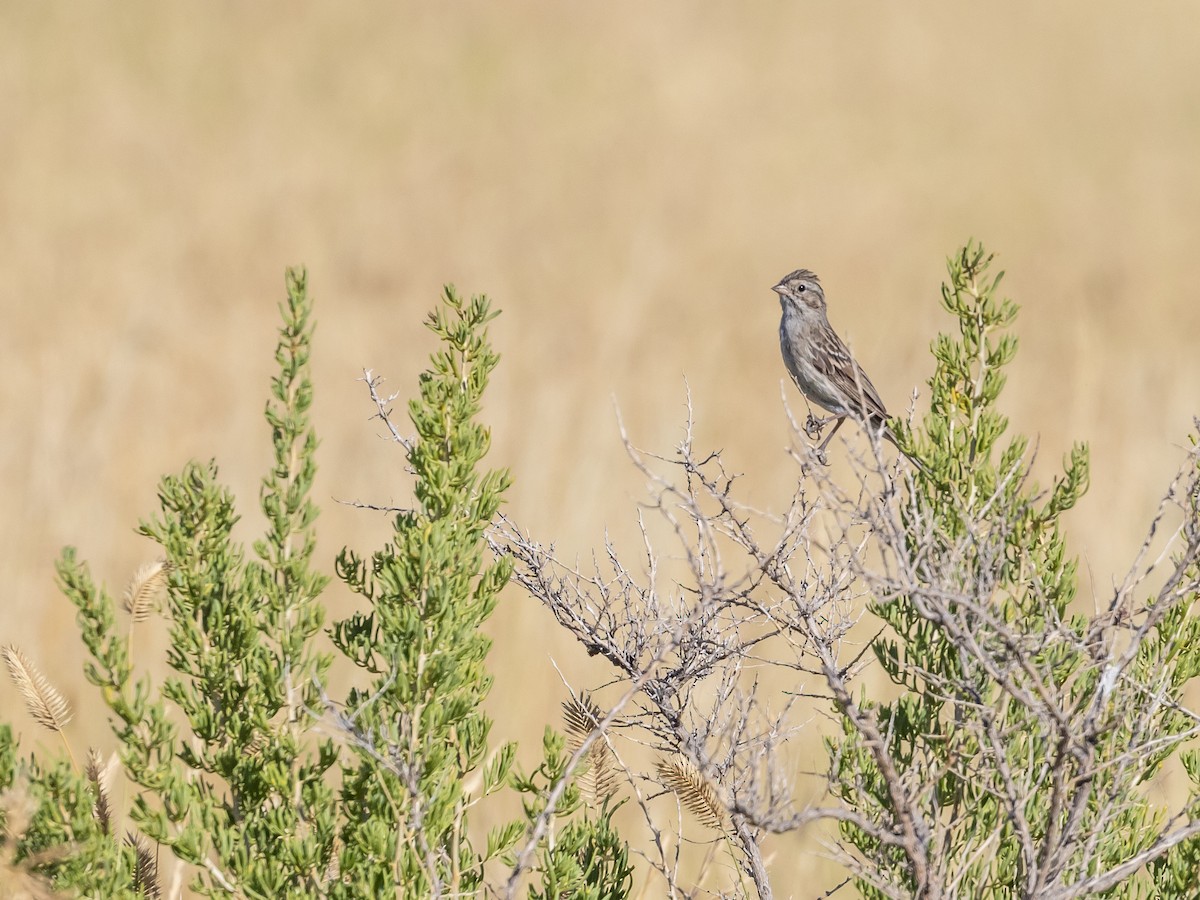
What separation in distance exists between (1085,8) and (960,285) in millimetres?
29090

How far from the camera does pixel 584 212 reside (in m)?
17.5

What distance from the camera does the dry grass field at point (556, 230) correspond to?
350 inches

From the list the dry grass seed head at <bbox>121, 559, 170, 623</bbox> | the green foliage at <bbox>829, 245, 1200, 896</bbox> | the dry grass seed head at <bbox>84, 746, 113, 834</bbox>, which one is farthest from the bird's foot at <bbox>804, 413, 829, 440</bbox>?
the dry grass seed head at <bbox>84, 746, 113, 834</bbox>

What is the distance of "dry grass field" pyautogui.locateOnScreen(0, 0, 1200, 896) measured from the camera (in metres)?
8.90

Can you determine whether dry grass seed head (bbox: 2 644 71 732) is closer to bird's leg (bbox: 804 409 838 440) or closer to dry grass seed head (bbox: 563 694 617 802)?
dry grass seed head (bbox: 563 694 617 802)

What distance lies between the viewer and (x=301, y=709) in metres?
3.07

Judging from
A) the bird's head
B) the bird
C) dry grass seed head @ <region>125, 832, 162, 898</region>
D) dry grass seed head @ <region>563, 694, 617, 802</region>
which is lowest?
dry grass seed head @ <region>125, 832, 162, 898</region>

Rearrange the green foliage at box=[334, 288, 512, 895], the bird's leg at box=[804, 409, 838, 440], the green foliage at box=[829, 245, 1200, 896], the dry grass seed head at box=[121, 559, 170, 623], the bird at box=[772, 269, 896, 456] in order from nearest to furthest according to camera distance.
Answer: the green foliage at box=[829, 245, 1200, 896] → the green foliage at box=[334, 288, 512, 895] → the dry grass seed head at box=[121, 559, 170, 623] → the bird's leg at box=[804, 409, 838, 440] → the bird at box=[772, 269, 896, 456]

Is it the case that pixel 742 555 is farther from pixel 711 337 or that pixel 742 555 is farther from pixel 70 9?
pixel 70 9

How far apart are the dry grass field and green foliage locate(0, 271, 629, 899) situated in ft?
4.16

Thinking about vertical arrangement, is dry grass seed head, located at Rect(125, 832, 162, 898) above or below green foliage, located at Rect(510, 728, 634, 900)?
below

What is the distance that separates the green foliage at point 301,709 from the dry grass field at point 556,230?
127 centimetres

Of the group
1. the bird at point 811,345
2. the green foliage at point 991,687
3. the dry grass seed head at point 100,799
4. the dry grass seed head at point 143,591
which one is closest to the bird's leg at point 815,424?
the bird at point 811,345

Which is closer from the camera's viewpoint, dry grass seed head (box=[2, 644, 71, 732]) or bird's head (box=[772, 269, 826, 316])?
dry grass seed head (box=[2, 644, 71, 732])
